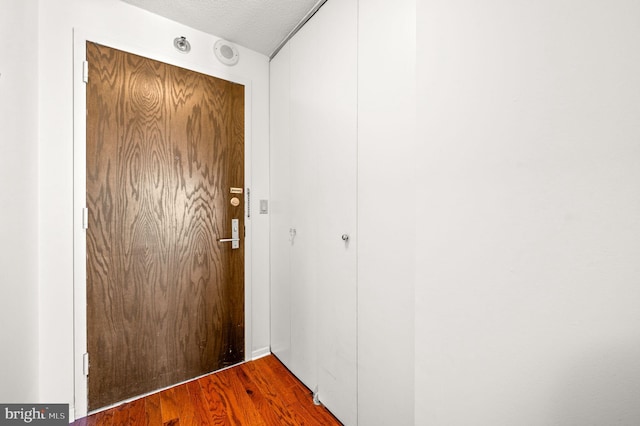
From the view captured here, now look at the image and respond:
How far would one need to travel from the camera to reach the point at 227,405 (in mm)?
1563

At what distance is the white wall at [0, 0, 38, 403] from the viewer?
1.04m

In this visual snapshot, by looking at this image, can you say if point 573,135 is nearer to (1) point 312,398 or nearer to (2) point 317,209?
(2) point 317,209

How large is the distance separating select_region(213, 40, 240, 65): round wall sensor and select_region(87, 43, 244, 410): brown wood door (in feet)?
0.57

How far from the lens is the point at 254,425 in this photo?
1.42m

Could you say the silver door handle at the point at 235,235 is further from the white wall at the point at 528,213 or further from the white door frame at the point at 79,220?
the white wall at the point at 528,213

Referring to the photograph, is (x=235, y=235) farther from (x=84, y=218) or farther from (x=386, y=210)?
(x=386, y=210)

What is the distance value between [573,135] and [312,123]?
137 cm

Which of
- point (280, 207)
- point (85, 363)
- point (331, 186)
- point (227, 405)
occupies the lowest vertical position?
point (227, 405)

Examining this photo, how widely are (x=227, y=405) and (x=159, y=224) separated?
1.28 metres

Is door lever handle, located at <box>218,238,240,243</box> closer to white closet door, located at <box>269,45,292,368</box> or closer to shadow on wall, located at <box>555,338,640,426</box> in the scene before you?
white closet door, located at <box>269,45,292,368</box>

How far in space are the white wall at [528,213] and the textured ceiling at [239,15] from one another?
4.47 feet

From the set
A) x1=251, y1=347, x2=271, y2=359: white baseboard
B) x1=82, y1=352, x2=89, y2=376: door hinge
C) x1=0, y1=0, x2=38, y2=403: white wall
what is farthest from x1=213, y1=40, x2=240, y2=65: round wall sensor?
x1=251, y1=347, x2=271, y2=359: white baseboard

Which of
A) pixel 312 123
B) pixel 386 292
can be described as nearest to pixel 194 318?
pixel 386 292

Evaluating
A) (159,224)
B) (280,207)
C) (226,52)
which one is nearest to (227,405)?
(159,224)
